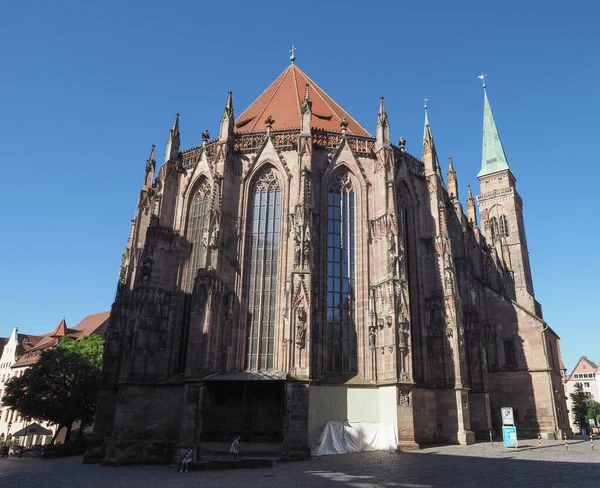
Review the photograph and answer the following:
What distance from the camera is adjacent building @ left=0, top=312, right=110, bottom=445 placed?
172 feet

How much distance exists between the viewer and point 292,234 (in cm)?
2216

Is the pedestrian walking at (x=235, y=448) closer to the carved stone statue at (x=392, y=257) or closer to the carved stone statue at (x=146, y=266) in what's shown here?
the carved stone statue at (x=146, y=266)

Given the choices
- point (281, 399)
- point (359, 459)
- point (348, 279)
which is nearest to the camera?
point (359, 459)

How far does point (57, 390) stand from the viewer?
30891 mm

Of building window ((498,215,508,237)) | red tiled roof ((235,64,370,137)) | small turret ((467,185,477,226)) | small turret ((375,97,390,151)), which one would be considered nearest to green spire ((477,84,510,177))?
building window ((498,215,508,237))

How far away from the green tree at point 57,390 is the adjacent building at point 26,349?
63.4 ft

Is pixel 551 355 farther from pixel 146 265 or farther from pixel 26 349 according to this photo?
pixel 26 349

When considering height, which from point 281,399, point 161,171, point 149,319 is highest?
point 161,171

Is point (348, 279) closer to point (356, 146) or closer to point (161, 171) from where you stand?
point (356, 146)

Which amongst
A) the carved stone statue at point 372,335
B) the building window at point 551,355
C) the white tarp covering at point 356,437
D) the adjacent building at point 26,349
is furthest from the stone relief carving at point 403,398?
the adjacent building at point 26,349

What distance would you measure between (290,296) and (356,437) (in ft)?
21.3

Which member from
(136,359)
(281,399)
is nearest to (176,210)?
(136,359)

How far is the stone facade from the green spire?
110 feet

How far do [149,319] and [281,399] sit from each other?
24.1 ft
